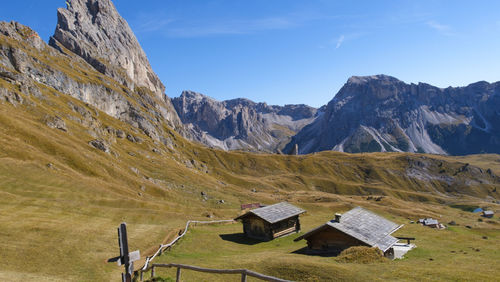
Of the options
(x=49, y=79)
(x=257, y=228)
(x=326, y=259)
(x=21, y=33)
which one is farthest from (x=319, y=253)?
(x=21, y=33)

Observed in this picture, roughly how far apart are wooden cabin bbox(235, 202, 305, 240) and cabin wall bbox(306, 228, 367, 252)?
10.8 metres

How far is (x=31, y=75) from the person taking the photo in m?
146

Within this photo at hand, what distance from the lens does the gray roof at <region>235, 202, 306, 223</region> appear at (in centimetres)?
4691

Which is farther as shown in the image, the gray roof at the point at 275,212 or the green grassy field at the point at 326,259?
the gray roof at the point at 275,212

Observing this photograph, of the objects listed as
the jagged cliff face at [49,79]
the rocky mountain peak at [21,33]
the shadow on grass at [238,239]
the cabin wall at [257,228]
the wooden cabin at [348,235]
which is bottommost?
the shadow on grass at [238,239]

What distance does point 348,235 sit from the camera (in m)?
32.3

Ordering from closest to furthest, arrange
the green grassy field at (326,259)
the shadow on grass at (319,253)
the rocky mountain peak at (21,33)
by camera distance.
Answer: the green grassy field at (326,259), the shadow on grass at (319,253), the rocky mountain peak at (21,33)

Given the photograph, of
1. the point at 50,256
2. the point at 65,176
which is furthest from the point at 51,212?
the point at 65,176

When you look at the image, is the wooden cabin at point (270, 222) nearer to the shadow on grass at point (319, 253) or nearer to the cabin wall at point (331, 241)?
the shadow on grass at point (319, 253)

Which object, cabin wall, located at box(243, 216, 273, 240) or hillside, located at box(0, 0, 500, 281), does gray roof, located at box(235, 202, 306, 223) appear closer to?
cabin wall, located at box(243, 216, 273, 240)

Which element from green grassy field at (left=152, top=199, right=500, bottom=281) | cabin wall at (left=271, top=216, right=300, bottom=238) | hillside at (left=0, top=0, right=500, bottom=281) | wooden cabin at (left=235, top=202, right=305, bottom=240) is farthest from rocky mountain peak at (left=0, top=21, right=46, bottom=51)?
cabin wall at (left=271, top=216, right=300, bottom=238)

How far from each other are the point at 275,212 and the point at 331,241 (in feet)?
51.7

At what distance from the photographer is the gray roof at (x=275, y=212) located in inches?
1847

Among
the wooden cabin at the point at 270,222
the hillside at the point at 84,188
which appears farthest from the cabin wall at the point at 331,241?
the wooden cabin at the point at 270,222
